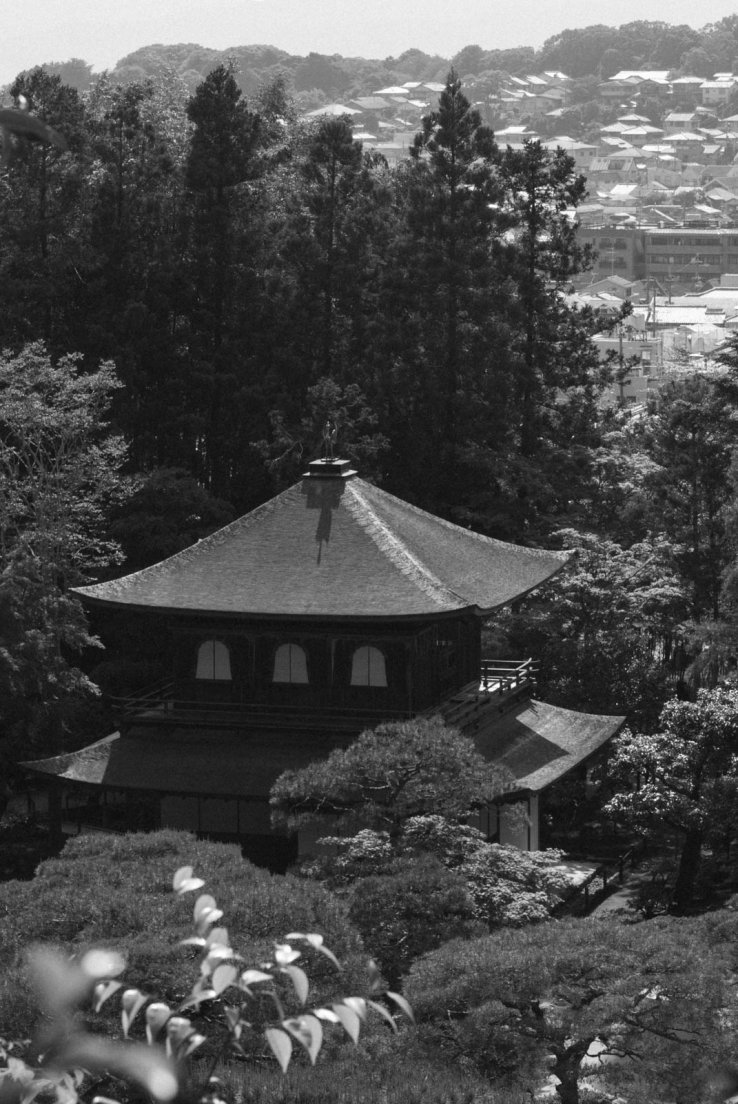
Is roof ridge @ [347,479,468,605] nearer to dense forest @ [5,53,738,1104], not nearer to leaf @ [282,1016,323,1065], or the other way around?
dense forest @ [5,53,738,1104]

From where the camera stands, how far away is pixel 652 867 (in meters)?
30.7

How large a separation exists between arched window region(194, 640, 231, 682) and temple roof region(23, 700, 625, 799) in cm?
99

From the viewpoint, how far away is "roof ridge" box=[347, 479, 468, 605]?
94.5 feet

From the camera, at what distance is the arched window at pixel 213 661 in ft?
99.9

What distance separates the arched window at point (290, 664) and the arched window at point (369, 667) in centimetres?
89

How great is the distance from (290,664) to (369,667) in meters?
1.39

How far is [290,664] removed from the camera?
30125 millimetres

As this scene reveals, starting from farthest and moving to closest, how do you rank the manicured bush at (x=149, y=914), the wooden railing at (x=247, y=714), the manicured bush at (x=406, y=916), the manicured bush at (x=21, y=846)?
the manicured bush at (x=21, y=846)
the wooden railing at (x=247, y=714)
the manicured bush at (x=406, y=916)
the manicured bush at (x=149, y=914)

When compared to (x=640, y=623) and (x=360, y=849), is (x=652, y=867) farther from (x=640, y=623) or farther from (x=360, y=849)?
(x=360, y=849)

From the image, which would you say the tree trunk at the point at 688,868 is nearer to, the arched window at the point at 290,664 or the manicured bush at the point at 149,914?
the arched window at the point at 290,664

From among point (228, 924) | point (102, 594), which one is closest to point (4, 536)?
point (102, 594)

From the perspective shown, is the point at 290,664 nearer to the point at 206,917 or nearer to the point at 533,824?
the point at 533,824

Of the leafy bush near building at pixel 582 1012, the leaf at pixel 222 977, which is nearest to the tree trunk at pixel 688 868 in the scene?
the leafy bush near building at pixel 582 1012

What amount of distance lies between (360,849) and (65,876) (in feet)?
15.1
